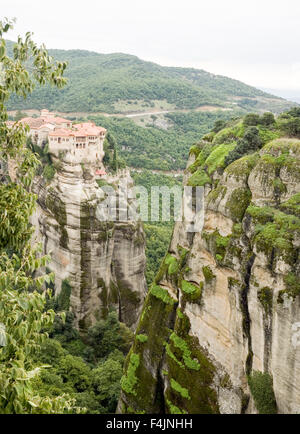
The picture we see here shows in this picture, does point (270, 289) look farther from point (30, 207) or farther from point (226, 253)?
point (30, 207)

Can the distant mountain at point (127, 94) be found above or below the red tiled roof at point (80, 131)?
above

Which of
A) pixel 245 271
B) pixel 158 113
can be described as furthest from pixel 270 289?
pixel 158 113

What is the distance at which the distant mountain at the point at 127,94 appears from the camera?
78.7m

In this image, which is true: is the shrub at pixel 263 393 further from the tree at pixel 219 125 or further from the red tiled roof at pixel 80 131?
the red tiled roof at pixel 80 131

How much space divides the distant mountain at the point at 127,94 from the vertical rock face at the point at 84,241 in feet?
167

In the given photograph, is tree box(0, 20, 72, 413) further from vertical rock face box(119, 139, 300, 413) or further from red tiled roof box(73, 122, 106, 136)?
red tiled roof box(73, 122, 106, 136)

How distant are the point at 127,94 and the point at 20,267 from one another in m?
84.2

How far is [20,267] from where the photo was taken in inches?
231

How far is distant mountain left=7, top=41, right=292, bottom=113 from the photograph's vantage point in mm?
78688

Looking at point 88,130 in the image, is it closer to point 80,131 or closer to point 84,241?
point 80,131

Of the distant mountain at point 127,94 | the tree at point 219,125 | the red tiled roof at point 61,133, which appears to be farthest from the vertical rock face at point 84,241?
the distant mountain at point 127,94

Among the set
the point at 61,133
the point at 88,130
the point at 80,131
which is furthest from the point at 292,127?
the point at 61,133

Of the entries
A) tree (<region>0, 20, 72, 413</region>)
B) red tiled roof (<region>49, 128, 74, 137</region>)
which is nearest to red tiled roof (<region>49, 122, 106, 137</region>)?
red tiled roof (<region>49, 128, 74, 137</region>)

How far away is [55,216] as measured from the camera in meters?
27.3
